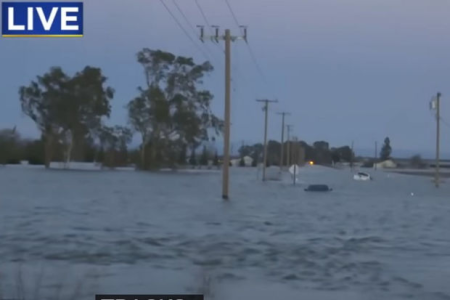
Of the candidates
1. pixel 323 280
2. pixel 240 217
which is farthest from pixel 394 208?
pixel 323 280

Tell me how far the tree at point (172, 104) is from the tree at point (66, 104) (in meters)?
3.87

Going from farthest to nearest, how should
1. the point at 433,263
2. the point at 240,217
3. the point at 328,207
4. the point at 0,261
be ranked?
the point at 328,207
the point at 240,217
the point at 433,263
the point at 0,261

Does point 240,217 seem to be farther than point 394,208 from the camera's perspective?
No

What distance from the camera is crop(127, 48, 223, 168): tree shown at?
246 ft

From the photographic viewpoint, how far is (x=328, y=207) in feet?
113

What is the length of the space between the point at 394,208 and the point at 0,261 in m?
21.6

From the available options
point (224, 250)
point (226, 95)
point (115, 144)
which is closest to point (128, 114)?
point (115, 144)

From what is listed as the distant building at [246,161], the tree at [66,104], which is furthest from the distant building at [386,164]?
the tree at [66,104]

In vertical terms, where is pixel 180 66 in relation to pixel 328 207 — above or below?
above

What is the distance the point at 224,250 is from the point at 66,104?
56.9 metres

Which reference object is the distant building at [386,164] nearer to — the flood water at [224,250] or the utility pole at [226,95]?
the utility pole at [226,95]

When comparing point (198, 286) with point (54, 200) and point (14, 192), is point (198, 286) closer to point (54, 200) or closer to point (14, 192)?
point (54, 200)

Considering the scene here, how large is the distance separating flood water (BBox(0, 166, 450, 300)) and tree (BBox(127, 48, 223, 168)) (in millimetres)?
41471

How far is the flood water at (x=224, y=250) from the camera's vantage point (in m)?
14.1
